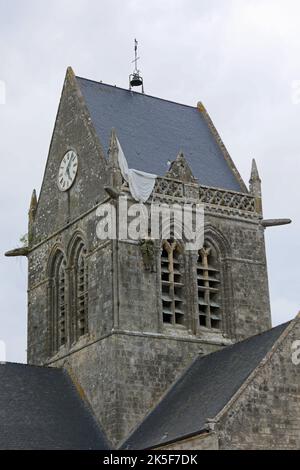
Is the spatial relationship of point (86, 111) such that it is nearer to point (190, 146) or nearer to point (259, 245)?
point (190, 146)

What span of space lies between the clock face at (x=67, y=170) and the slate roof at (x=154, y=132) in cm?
161

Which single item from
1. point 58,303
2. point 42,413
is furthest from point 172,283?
point 42,413

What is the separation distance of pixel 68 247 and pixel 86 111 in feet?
15.4

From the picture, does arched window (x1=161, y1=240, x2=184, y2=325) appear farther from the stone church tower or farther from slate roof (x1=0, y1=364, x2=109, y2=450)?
slate roof (x1=0, y1=364, x2=109, y2=450)

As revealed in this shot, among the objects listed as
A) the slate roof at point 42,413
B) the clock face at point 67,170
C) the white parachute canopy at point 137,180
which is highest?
the clock face at point 67,170

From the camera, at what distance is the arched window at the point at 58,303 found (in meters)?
37.3

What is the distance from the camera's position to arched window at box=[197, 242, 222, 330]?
36094mm

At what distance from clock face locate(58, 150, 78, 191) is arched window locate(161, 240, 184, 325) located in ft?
14.7

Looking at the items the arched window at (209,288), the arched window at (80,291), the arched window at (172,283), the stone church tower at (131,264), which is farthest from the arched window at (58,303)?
the arched window at (209,288)

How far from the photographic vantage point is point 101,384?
33.6m

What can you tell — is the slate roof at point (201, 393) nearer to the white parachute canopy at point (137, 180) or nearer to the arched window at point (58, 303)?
the arched window at point (58, 303)

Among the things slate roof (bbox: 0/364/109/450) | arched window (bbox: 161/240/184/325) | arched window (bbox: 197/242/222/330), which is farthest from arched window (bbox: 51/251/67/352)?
arched window (bbox: 197/242/222/330)
